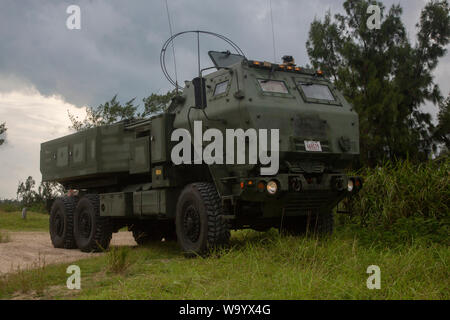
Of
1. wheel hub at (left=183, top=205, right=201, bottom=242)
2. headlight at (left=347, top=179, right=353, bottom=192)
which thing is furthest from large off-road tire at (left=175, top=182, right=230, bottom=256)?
headlight at (left=347, top=179, right=353, bottom=192)

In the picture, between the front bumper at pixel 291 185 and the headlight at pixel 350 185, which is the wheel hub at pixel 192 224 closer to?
the front bumper at pixel 291 185

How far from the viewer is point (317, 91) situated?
9.02 metres

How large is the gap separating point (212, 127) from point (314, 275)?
320cm

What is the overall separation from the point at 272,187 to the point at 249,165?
0.46 metres

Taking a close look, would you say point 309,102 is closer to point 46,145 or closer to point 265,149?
point 265,149

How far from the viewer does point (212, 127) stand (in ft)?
27.4

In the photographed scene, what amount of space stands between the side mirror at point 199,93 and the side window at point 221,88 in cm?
26

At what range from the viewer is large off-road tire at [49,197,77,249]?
12234 mm

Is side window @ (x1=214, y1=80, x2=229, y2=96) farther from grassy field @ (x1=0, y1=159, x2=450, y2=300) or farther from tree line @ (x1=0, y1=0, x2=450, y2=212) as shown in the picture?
tree line @ (x1=0, y1=0, x2=450, y2=212)

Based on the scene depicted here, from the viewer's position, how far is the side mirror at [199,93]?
820 centimetres

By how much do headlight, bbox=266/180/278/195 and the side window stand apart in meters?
1.68

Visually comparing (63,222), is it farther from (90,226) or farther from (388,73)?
(388,73)

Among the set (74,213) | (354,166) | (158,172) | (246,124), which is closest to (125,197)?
(158,172)
